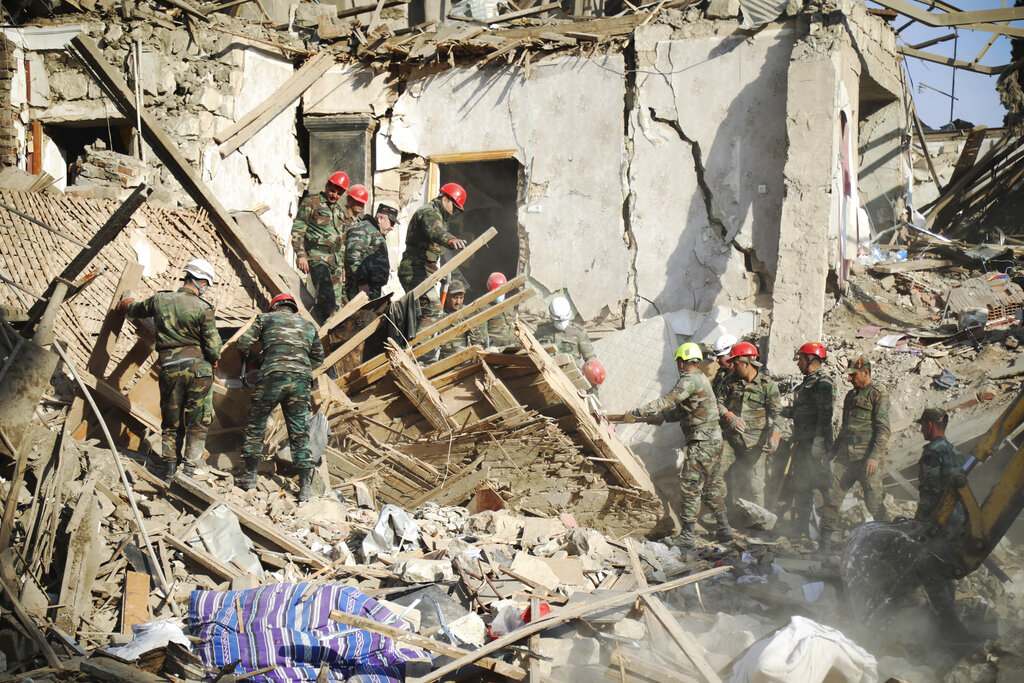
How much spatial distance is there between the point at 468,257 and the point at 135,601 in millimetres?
5477

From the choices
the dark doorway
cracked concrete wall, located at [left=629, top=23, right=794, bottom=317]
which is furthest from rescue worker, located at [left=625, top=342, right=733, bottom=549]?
the dark doorway

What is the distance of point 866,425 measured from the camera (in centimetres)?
775

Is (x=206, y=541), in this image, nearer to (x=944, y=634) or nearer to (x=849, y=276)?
(x=944, y=634)

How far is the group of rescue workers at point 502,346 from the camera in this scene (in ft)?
21.7

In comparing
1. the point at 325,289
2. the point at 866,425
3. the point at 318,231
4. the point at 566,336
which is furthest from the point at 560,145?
the point at 866,425

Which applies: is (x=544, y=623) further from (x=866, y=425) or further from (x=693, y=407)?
(x=866, y=425)

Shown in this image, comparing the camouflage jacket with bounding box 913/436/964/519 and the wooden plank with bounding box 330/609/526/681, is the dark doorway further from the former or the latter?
the wooden plank with bounding box 330/609/526/681

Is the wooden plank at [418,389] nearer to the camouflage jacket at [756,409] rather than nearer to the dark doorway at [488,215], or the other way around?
the camouflage jacket at [756,409]

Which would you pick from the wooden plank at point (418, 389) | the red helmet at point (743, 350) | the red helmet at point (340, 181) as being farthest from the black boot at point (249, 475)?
the red helmet at point (743, 350)

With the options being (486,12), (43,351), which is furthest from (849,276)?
(43,351)

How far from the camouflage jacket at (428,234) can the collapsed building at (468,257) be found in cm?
40

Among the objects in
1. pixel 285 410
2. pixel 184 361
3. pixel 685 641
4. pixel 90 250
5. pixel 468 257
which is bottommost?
pixel 685 641

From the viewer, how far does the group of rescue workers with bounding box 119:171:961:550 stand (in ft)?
21.7

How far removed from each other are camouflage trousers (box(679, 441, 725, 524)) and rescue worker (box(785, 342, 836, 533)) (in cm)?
106
